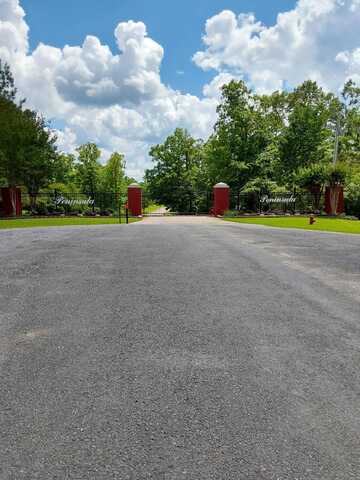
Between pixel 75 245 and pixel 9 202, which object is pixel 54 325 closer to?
pixel 75 245

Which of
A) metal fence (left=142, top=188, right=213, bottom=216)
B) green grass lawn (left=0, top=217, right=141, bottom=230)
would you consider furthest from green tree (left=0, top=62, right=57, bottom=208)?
metal fence (left=142, top=188, right=213, bottom=216)

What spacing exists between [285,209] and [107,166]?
89.4 ft

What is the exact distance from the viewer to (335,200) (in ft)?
89.1

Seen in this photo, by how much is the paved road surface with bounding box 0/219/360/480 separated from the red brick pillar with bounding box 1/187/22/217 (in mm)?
22810

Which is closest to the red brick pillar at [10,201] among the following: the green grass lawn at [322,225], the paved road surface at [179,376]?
the green grass lawn at [322,225]

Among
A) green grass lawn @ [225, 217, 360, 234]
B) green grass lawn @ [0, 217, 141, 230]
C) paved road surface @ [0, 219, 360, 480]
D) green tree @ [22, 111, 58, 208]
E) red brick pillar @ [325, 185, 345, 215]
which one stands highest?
green tree @ [22, 111, 58, 208]

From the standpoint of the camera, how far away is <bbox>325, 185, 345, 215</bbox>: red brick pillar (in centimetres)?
2708

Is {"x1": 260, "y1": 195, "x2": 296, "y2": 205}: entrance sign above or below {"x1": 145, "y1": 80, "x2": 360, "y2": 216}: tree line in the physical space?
below

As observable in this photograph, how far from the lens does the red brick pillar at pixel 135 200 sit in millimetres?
26483

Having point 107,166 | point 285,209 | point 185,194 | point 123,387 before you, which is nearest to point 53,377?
point 123,387

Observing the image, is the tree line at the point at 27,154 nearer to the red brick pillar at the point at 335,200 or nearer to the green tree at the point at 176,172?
the green tree at the point at 176,172

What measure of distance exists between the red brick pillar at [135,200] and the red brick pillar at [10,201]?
9.16 m

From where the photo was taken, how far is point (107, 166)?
4650 centimetres

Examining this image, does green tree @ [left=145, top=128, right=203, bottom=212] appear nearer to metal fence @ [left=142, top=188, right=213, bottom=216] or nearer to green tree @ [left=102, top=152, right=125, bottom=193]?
metal fence @ [left=142, top=188, right=213, bottom=216]
